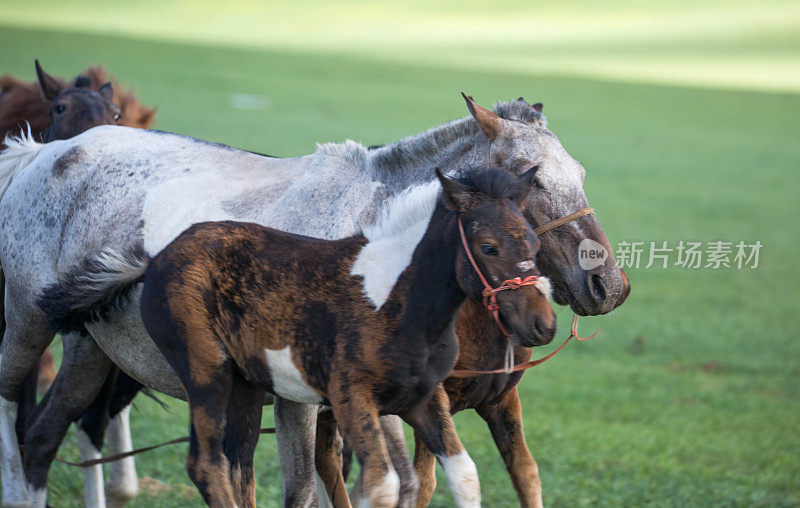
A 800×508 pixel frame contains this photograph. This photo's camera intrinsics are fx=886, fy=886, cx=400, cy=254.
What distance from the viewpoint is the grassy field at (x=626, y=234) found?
6.98 m

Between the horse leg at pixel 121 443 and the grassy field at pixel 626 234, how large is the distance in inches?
12.5

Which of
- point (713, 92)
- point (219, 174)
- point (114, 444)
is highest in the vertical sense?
point (219, 174)

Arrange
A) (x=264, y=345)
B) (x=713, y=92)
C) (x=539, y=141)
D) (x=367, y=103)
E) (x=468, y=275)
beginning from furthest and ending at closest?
1. (x=713, y=92)
2. (x=367, y=103)
3. (x=539, y=141)
4. (x=264, y=345)
5. (x=468, y=275)

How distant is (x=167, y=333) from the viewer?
3451mm

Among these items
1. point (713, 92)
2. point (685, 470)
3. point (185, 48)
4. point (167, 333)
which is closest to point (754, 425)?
point (685, 470)

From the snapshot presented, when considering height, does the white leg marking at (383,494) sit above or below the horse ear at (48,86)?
below

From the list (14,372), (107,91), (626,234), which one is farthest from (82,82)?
(626,234)

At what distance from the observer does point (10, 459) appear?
491cm

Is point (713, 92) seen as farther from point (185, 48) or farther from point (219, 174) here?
point (219, 174)

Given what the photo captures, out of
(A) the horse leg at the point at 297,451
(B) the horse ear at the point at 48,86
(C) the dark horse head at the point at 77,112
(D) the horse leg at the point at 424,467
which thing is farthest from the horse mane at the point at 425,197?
(B) the horse ear at the point at 48,86

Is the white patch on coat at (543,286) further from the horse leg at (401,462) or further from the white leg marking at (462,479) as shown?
the horse leg at (401,462)

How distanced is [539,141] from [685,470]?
4.27 meters

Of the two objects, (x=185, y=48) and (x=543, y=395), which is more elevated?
(x=543, y=395)

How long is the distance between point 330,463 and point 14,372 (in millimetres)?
1832
